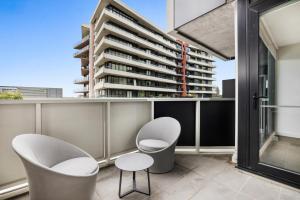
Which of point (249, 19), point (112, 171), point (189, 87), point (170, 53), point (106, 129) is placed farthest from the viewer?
point (189, 87)

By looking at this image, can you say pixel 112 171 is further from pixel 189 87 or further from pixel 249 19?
pixel 189 87

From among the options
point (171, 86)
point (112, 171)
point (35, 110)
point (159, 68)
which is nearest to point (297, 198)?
point (112, 171)

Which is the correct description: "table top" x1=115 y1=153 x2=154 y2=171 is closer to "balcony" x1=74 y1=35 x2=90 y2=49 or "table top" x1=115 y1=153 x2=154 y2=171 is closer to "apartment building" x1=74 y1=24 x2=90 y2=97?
"apartment building" x1=74 y1=24 x2=90 y2=97

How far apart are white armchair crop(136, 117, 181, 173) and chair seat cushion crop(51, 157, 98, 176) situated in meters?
0.87

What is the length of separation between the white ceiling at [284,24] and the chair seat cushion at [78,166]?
3099 millimetres

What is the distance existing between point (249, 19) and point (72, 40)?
36397mm

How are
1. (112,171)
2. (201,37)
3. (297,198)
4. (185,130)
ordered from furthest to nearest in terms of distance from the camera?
(201,37) → (185,130) → (112,171) → (297,198)

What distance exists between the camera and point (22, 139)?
1313 mm

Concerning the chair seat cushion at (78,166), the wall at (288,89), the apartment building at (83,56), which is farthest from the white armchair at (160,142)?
the apartment building at (83,56)

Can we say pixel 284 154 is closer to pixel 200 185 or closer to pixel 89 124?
pixel 200 185

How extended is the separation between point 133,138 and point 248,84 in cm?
227

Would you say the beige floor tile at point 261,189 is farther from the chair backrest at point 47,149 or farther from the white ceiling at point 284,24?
the white ceiling at point 284,24

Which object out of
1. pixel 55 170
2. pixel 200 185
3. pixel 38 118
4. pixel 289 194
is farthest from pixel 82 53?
pixel 289 194

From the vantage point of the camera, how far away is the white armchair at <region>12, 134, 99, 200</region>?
3.41ft
